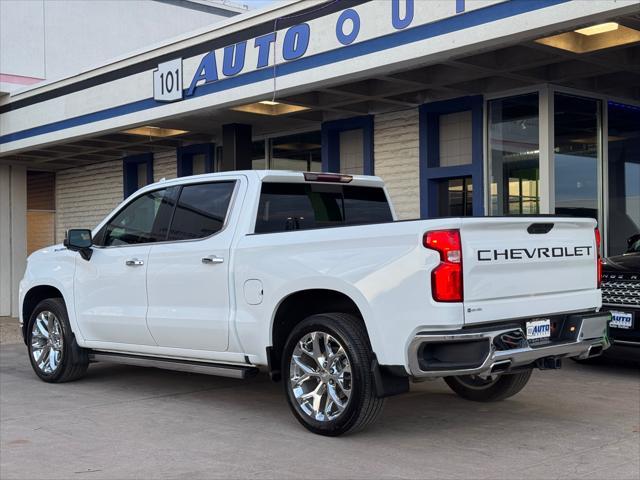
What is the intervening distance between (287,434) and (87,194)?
15549mm

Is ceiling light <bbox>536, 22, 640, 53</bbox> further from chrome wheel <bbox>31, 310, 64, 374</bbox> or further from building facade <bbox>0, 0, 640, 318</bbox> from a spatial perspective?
chrome wheel <bbox>31, 310, 64, 374</bbox>

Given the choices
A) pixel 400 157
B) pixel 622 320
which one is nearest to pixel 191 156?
pixel 400 157

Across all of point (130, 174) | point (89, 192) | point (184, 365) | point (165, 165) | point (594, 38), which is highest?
point (594, 38)

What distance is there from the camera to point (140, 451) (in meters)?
5.44

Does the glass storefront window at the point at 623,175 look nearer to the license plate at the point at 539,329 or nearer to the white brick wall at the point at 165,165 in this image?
the license plate at the point at 539,329

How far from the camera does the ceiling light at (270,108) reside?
12.9 meters

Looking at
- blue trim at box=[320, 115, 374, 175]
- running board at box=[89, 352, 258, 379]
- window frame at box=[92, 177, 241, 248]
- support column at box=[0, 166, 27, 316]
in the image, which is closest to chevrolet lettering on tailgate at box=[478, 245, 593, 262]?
running board at box=[89, 352, 258, 379]

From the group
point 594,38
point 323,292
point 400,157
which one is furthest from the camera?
point 400,157

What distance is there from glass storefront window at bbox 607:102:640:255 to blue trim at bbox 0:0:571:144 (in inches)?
174

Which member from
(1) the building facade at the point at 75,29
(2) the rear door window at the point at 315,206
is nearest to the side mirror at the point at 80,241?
(2) the rear door window at the point at 315,206

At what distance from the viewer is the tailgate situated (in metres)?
5.16

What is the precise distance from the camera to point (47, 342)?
8297 millimetres

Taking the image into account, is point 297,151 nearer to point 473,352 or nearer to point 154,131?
point 154,131

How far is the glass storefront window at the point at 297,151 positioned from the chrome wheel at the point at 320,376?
9.12 metres
